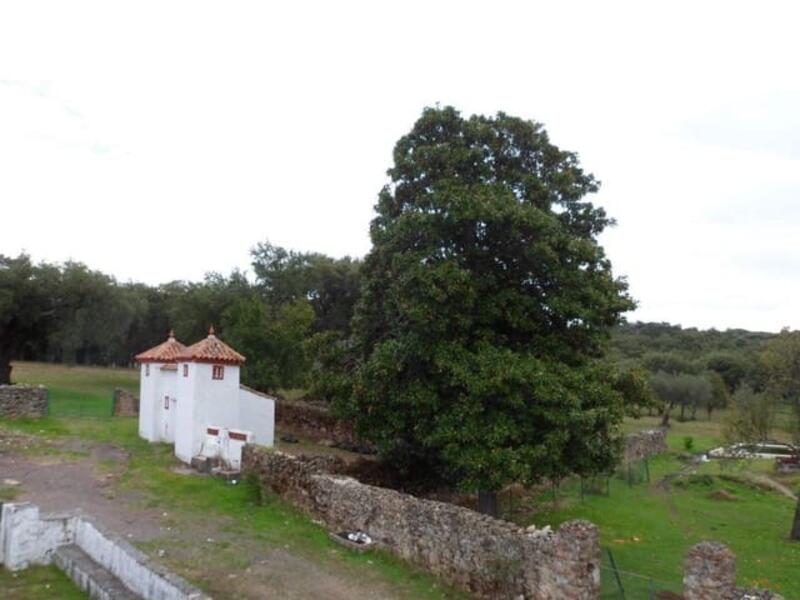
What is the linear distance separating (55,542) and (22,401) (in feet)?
52.2

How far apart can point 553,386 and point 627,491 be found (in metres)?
13.5

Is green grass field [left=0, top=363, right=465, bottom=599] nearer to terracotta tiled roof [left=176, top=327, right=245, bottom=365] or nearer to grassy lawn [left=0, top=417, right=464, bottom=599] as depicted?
grassy lawn [left=0, top=417, right=464, bottom=599]

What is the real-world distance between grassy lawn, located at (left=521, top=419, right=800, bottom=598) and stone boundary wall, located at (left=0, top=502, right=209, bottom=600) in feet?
25.6

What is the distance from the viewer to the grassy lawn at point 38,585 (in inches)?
408

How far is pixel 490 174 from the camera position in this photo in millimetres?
17828

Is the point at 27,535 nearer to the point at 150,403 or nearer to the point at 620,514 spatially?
the point at 150,403

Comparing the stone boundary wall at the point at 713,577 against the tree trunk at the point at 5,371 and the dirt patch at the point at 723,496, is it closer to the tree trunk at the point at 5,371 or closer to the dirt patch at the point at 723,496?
the dirt patch at the point at 723,496

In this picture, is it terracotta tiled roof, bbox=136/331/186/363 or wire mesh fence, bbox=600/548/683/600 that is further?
terracotta tiled roof, bbox=136/331/186/363

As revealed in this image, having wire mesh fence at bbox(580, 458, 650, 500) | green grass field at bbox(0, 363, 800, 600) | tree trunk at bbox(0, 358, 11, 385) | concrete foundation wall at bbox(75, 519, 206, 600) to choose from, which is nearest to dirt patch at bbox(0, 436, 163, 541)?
green grass field at bbox(0, 363, 800, 600)

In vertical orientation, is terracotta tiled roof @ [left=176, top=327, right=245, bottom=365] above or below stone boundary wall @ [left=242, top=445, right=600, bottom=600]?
above

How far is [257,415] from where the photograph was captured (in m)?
22.4

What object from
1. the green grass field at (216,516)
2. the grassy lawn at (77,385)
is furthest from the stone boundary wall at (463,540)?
the grassy lawn at (77,385)

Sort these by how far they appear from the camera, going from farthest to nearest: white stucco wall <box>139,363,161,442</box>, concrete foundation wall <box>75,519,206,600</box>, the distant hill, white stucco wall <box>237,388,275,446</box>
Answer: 1. the distant hill
2. white stucco wall <box>139,363,161,442</box>
3. white stucco wall <box>237,388,275,446</box>
4. concrete foundation wall <box>75,519,206,600</box>

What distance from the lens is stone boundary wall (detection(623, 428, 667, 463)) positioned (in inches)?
1300
